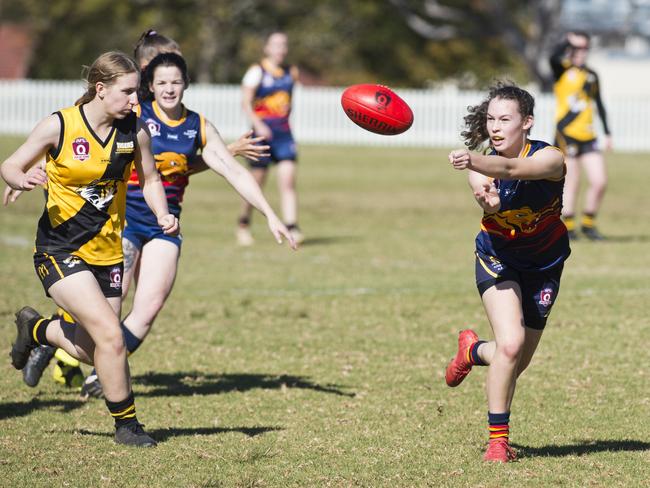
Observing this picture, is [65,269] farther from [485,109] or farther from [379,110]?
[485,109]

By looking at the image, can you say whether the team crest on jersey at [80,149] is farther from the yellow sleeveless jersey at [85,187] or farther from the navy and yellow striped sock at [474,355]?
the navy and yellow striped sock at [474,355]

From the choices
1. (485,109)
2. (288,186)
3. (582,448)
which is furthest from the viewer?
(288,186)

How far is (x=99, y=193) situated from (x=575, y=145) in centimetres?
989

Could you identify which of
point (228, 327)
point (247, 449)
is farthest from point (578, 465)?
point (228, 327)

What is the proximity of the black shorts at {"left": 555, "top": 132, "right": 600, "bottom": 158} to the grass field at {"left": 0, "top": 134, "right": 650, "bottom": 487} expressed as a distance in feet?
3.95

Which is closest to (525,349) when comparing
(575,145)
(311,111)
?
(575,145)

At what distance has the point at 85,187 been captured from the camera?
245 inches

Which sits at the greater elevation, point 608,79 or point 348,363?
point 608,79

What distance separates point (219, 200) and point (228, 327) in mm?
11003

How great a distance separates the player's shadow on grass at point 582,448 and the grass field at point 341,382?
2 cm

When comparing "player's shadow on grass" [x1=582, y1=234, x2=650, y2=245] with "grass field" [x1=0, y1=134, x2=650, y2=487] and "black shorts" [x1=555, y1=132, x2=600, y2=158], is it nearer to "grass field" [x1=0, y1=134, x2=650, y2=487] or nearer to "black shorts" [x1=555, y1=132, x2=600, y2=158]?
"grass field" [x1=0, y1=134, x2=650, y2=487]

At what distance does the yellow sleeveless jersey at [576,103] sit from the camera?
1498 cm

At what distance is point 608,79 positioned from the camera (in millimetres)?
53500

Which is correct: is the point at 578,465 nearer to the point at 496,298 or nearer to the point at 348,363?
the point at 496,298
